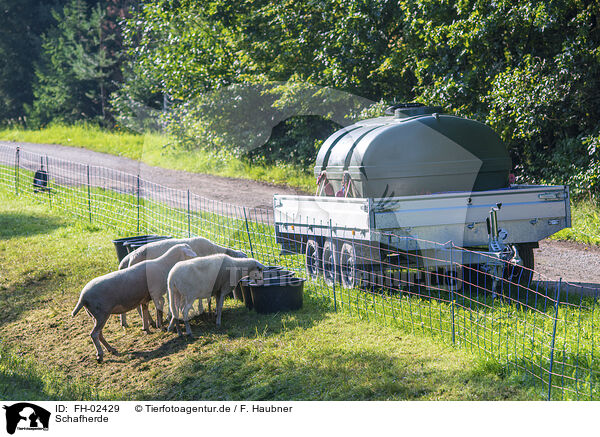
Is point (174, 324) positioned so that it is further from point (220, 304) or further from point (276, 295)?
point (276, 295)

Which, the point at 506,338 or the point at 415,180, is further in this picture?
the point at 415,180

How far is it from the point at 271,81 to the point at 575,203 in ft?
32.2

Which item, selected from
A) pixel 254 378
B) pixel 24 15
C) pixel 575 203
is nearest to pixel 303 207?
pixel 254 378

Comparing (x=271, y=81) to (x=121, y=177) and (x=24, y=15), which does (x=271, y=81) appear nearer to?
(x=121, y=177)

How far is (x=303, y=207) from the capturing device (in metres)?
9.41

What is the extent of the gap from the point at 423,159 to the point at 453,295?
1.95m

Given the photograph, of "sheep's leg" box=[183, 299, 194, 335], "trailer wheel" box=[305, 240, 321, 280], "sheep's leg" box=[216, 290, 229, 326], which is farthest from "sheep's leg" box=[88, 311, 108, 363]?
"trailer wheel" box=[305, 240, 321, 280]

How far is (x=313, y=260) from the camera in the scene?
976cm

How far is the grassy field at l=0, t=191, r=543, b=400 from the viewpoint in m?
5.67

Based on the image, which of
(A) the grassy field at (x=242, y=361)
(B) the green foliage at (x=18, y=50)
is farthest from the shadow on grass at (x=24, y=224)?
(B) the green foliage at (x=18, y=50)

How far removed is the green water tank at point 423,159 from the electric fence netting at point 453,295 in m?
0.91

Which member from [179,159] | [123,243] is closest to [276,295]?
[123,243]

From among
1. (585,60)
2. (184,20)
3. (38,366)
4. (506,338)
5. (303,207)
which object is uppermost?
(184,20)
